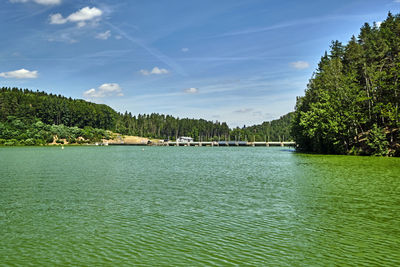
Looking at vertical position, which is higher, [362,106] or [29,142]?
[362,106]

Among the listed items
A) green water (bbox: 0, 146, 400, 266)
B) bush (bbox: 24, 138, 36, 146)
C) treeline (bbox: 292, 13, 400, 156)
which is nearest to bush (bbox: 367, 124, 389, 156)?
treeline (bbox: 292, 13, 400, 156)

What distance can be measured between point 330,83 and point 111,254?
9218cm

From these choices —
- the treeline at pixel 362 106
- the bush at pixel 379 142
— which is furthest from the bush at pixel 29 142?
the bush at pixel 379 142

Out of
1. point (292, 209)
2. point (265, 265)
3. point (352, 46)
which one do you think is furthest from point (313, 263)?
point (352, 46)

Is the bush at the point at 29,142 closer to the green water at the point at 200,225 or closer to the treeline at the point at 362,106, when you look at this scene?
the treeline at the point at 362,106

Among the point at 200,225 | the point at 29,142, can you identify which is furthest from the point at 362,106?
the point at 29,142

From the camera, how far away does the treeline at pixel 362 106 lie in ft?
265

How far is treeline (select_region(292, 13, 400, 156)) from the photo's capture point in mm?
80812

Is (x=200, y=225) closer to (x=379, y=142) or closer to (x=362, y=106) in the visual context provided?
(x=379, y=142)

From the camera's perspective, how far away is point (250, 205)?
24.3 m

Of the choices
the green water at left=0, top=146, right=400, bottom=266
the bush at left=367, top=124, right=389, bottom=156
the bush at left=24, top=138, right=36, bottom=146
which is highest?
the bush at left=367, top=124, right=389, bottom=156

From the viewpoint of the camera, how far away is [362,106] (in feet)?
297

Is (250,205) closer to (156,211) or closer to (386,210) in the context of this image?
(156,211)

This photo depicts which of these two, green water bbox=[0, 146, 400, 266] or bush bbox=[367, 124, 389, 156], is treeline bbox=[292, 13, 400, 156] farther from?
green water bbox=[0, 146, 400, 266]
